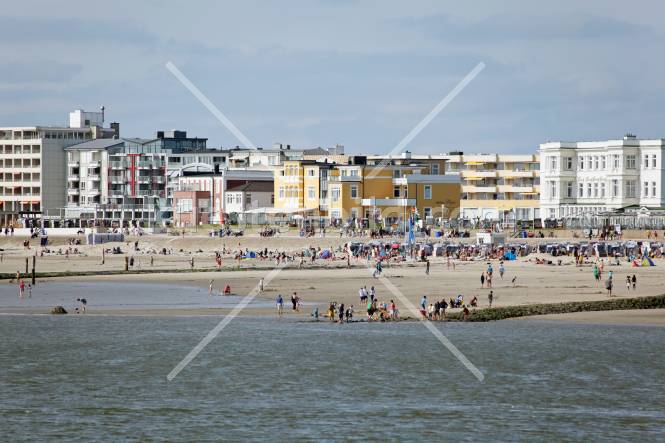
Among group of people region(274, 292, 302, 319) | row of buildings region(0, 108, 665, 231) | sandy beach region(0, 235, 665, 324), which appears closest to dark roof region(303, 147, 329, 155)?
row of buildings region(0, 108, 665, 231)

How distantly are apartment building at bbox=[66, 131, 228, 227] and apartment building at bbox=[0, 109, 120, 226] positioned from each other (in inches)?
72.9

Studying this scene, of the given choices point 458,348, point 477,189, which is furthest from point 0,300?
point 477,189

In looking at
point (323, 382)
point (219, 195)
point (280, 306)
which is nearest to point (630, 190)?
point (219, 195)

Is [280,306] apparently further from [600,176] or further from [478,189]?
[478,189]

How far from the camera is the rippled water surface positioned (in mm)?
38688

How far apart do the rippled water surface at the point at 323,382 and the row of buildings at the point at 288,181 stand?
6404 cm

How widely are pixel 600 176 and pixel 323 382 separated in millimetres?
80162

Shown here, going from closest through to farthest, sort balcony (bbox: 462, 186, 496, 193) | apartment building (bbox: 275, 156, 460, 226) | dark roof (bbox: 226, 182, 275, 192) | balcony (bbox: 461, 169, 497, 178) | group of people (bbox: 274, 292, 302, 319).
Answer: group of people (bbox: 274, 292, 302, 319), apartment building (bbox: 275, 156, 460, 226), dark roof (bbox: 226, 182, 275, 192), balcony (bbox: 461, 169, 497, 178), balcony (bbox: 462, 186, 496, 193)

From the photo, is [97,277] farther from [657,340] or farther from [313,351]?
[657,340]

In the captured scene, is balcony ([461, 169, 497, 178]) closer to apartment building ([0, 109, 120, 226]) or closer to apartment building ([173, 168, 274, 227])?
apartment building ([173, 168, 274, 227])

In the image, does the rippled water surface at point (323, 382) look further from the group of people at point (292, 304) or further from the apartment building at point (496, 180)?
the apartment building at point (496, 180)

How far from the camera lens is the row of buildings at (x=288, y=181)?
122312 mm

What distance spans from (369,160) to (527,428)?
10990cm

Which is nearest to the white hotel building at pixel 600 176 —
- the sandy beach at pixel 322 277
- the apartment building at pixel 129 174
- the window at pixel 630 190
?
the window at pixel 630 190
